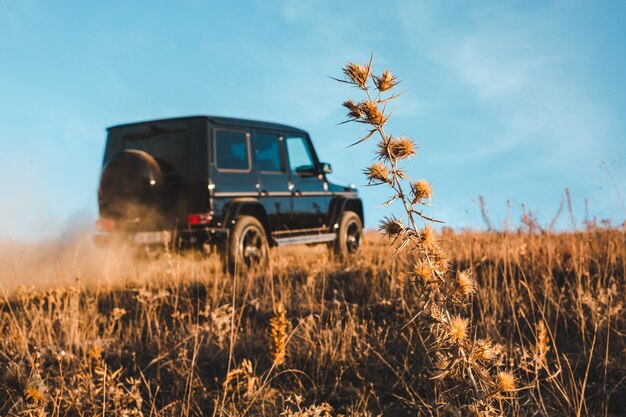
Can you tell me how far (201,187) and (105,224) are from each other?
1.62 m

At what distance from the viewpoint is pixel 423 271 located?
1686 millimetres

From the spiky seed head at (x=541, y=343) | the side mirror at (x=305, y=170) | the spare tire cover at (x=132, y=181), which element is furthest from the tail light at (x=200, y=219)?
the spiky seed head at (x=541, y=343)

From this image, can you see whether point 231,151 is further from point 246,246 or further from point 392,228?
point 392,228

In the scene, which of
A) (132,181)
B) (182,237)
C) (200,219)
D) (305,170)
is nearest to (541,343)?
(200,219)

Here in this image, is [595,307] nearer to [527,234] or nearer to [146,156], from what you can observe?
[527,234]

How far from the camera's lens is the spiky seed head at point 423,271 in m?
1.68

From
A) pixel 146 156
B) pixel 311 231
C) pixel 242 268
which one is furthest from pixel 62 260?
pixel 311 231

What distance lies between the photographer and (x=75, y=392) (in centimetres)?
337

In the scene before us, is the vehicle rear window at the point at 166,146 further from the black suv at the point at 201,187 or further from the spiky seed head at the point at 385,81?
the spiky seed head at the point at 385,81

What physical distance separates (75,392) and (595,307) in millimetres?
3816

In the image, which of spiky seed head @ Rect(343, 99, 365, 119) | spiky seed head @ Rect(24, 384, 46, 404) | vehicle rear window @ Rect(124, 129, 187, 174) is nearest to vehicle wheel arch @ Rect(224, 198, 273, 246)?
vehicle rear window @ Rect(124, 129, 187, 174)

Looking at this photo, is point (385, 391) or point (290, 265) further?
point (290, 265)

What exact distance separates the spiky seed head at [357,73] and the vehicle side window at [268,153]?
6.59 m

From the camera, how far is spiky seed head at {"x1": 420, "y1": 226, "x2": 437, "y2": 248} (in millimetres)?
1685
